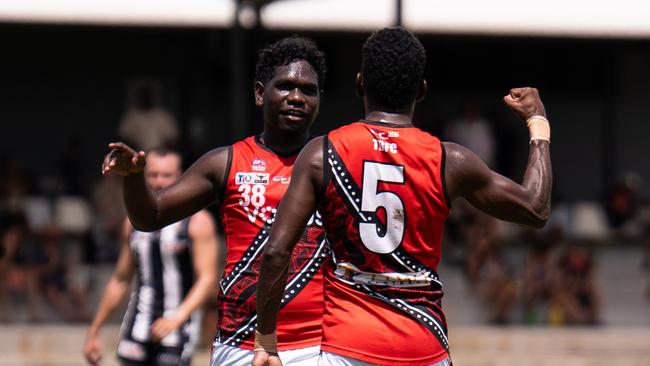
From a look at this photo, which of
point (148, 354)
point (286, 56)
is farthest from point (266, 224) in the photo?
point (148, 354)

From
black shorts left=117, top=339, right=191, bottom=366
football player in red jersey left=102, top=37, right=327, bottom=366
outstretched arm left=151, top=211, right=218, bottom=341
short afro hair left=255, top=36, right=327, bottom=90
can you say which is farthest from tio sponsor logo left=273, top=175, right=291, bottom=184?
black shorts left=117, top=339, right=191, bottom=366

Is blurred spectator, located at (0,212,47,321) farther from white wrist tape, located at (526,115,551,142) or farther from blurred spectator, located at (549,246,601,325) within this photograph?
white wrist tape, located at (526,115,551,142)

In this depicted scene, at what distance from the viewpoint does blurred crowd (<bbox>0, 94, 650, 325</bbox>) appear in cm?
1450

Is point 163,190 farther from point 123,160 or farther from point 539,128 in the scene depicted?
point 539,128

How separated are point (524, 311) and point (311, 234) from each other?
10273mm

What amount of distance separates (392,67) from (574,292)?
1139 cm

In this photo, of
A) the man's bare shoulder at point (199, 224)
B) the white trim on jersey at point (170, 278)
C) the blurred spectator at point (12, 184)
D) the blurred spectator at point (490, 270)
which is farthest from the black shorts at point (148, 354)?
the blurred spectator at point (490, 270)

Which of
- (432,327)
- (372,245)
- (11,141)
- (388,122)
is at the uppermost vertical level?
(388,122)

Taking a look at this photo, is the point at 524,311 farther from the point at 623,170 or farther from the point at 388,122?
the point at 388,122

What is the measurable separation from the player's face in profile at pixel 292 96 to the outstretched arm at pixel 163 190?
25 centimetres

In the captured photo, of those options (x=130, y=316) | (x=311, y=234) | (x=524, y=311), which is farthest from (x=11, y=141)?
(x=311, y=234)

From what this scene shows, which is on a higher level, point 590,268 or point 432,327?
point 432,327

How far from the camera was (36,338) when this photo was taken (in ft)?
45.7

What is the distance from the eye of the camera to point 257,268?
5492mm
